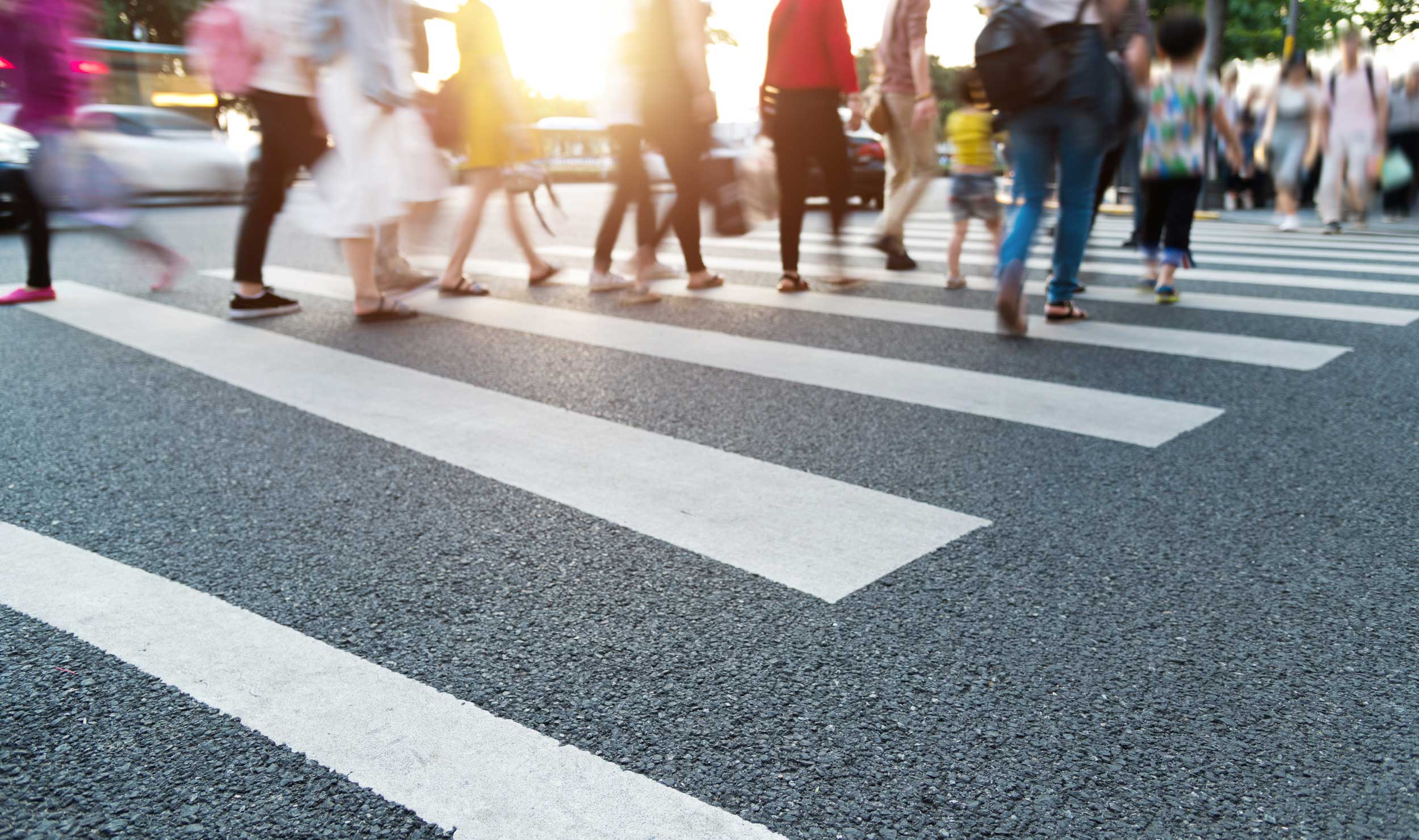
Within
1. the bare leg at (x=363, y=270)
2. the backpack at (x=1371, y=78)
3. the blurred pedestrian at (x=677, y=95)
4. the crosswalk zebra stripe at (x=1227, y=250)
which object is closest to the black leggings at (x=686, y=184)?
the blurred pedestrian at (x=677, y=95)

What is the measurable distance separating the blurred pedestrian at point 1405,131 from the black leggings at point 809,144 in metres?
8.38

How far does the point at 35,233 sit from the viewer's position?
6.15 meters

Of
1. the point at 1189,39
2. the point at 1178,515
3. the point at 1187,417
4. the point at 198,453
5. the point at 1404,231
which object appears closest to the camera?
the point at 1178,515

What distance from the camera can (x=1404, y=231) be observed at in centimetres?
1108

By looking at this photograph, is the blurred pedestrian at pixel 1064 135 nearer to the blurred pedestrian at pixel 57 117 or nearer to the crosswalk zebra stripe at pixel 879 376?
the crosswalk zebra stripe at pixel 879 376

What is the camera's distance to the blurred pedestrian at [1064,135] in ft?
16.1

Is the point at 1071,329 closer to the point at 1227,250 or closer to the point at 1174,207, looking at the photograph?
the point at 1174,207

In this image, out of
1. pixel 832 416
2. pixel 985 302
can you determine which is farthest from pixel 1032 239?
pixel 832 416

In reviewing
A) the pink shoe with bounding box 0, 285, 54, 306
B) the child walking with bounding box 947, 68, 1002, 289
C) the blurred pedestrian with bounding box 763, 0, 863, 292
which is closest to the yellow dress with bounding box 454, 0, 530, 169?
the blurred pedestrian with bounding box 763, 0, 863, 292

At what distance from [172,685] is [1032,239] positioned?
4118 mm

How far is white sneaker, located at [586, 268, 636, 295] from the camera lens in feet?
22.3

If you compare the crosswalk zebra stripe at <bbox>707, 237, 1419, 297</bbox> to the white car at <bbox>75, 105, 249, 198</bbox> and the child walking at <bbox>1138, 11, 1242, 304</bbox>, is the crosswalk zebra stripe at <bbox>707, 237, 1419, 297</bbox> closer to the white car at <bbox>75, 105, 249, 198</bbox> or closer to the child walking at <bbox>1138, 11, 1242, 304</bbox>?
the child walking at <bbox>1138, 11, 1242, 304</bbox>

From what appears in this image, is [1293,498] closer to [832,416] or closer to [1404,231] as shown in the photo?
[832,416]

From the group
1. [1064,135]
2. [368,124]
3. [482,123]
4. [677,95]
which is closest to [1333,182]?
[1064,135]
